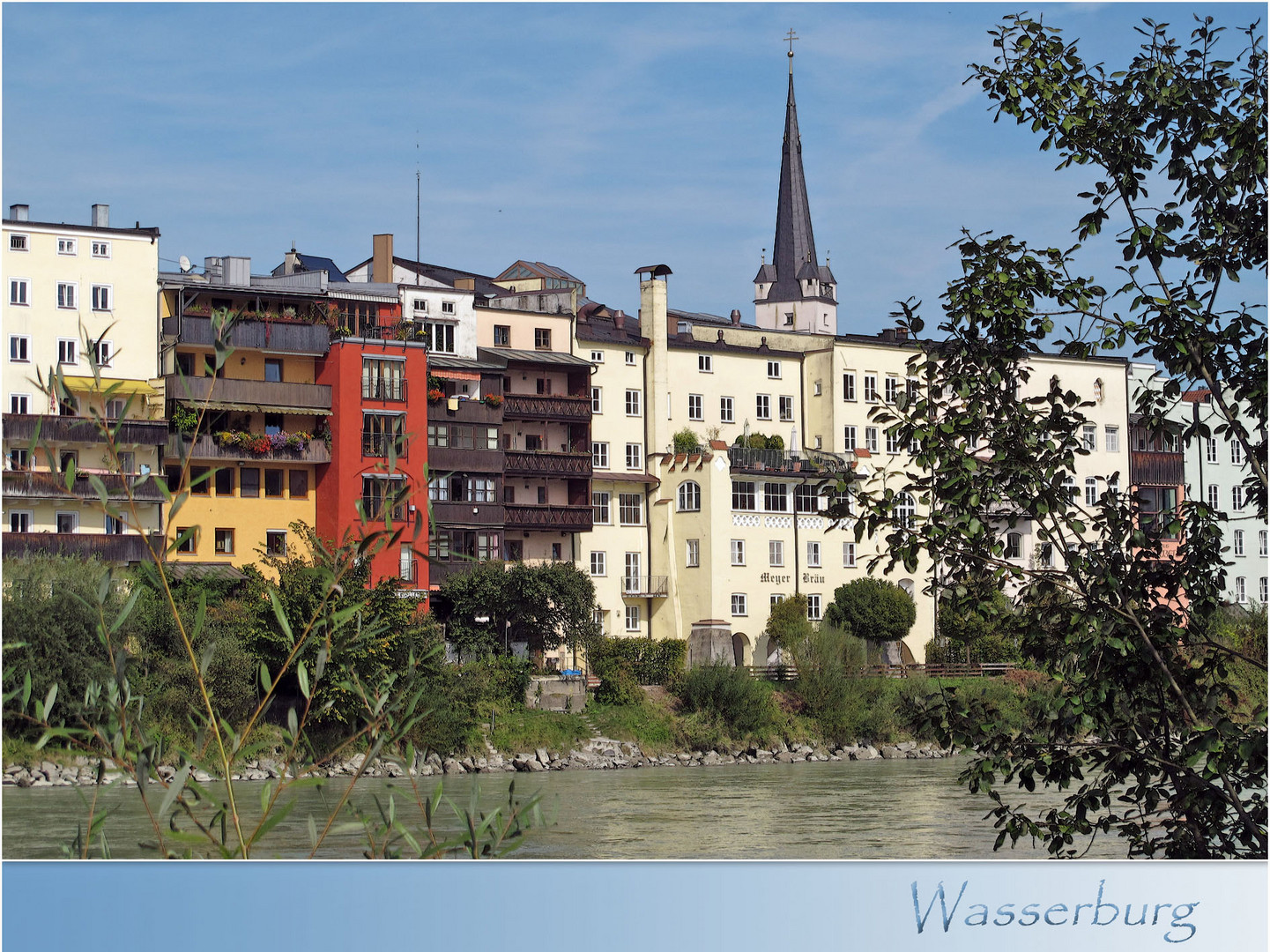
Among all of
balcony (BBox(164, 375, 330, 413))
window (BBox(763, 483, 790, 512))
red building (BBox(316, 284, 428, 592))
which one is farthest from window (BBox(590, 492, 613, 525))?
balcony (BBox(164, 375, 330, 413))

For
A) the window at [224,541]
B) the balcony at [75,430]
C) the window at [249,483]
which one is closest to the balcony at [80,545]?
the balcony at [75,430]

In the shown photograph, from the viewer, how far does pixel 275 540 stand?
49.3m

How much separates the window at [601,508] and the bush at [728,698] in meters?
8.67

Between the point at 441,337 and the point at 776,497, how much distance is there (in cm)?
1242

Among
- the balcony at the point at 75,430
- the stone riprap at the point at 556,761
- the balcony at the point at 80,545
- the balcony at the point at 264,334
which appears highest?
the balcony at the point at 264,334

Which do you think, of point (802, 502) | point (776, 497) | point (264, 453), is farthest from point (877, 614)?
point (264, 453)

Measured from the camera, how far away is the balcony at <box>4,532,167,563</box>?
1706 inches

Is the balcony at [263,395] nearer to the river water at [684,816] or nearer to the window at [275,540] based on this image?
the window at [275,540]

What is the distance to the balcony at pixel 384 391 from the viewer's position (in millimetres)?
50000

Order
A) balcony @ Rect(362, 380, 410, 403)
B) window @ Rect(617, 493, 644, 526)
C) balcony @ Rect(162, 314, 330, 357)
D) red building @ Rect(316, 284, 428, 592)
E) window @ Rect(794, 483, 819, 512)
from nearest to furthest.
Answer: balcony @ Rect(162, 314, 330, 357) < red building @ Rect(316, 284, 428, 592) < balcony @ Rect(362, 380, 410, 403) < window @ Rect(617, 493, 644, 526) < window @ Rect(794, 483, 819, 512)

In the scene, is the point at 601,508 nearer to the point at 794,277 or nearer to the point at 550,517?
the point at 550,517

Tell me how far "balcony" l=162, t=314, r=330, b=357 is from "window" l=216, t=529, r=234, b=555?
4.98 metres

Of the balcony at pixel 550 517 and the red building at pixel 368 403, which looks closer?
the red building at pixel 368 403

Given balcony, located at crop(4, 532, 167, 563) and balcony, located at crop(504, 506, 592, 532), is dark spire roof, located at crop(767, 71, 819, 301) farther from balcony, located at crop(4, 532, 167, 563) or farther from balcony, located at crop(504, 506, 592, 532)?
balcony, located at crop(4, 532, 167, 563)
